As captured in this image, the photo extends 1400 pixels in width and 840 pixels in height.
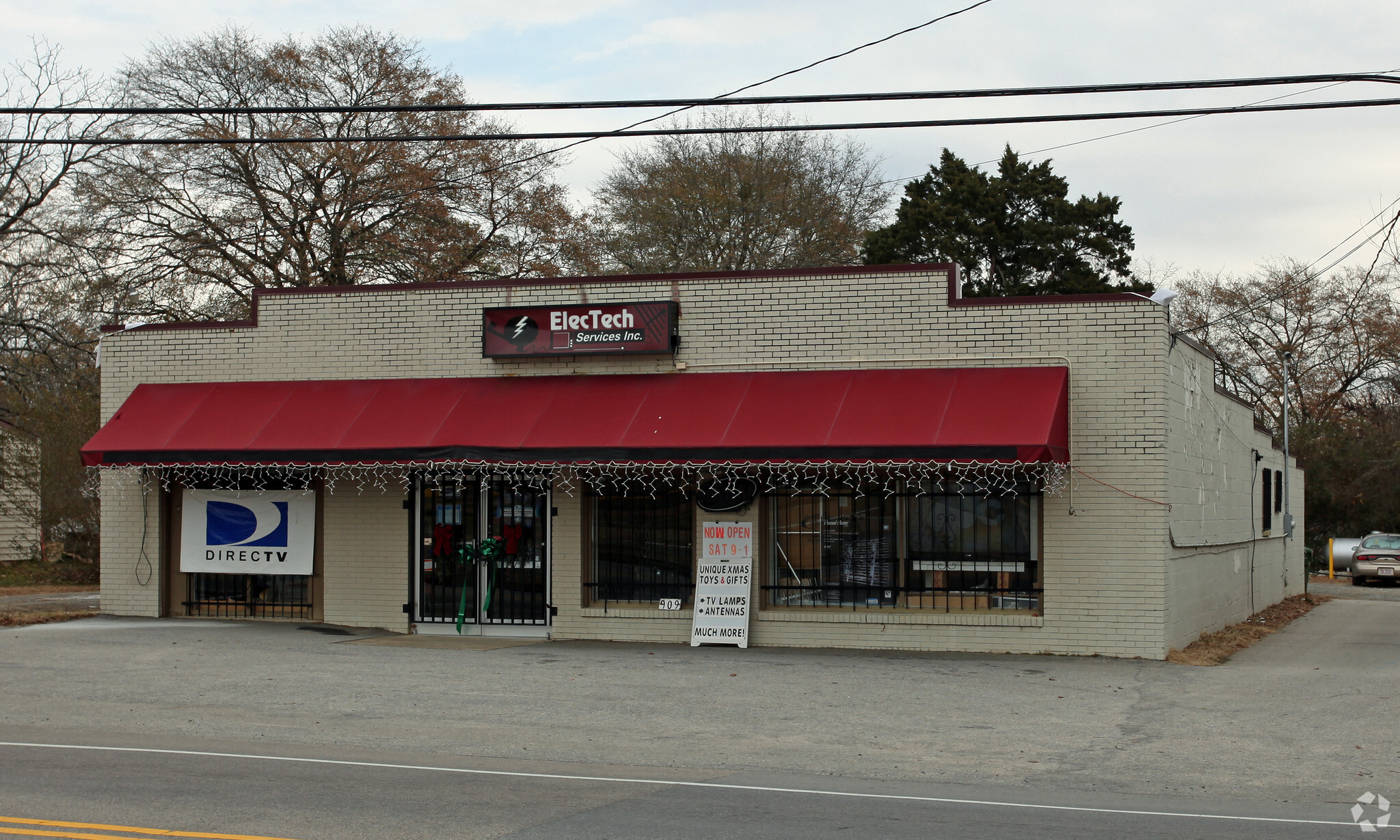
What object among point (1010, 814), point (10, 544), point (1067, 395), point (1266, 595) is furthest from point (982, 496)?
point (10, 544)

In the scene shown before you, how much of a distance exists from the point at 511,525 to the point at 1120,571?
305 inches

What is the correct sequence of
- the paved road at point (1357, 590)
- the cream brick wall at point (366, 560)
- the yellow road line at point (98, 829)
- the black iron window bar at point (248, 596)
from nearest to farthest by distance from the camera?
the yellow road line at point (98, 829) < the cream brick wall at point (366, 560) < the black iron window bar at point (248, 596) < the paved road at point (1357, 590)

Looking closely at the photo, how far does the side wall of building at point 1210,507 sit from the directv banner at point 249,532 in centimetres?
1130

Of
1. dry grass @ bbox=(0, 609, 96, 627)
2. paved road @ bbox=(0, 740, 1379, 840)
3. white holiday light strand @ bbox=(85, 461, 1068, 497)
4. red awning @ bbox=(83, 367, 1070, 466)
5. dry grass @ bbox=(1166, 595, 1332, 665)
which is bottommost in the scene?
dry grass @ bbox=(1166, 595, 1332, 665)

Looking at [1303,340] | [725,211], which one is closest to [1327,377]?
[1303,340]

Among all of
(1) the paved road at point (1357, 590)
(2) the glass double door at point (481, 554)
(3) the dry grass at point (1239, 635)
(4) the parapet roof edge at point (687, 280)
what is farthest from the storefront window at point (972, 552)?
(1) the paved road at point (1357, 590)

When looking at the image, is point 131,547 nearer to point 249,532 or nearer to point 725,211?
point 249,532

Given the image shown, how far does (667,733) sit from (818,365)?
6.71m

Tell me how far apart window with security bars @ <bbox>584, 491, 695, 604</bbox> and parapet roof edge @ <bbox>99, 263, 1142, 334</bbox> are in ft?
9.39

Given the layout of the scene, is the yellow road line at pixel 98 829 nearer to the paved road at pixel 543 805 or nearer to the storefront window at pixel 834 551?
the paved road at pixel 543 805

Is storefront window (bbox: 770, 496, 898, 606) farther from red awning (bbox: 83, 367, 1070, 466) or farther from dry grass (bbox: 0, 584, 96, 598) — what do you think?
dry grass (bbox: 0, 584, 96, 598)

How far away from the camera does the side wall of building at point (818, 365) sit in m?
14.5

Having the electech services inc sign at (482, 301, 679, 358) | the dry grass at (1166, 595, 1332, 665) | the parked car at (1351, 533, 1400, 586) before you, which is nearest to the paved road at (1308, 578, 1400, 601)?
the parked car at (1351, 533, 1400, 586)

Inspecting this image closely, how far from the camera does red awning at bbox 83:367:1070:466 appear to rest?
46.7ft
